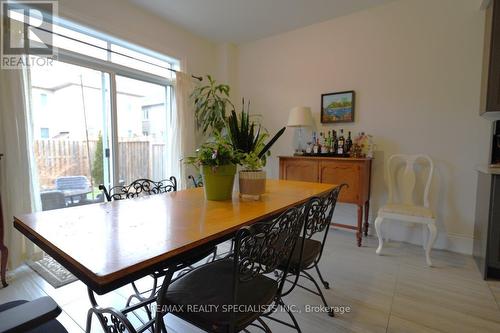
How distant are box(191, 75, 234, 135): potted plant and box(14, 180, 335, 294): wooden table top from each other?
234 cm

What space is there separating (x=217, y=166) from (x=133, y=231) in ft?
2.01

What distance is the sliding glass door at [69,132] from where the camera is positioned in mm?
2504

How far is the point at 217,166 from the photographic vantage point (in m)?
1.49

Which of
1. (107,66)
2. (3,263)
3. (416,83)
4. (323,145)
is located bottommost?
(3,263)

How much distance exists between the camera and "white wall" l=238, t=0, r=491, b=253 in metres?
2.61

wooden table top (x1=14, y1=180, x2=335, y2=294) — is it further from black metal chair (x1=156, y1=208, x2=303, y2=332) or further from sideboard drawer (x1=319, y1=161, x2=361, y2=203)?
sideboard drawer (x1=319, y1=161, x2=361, y2=203)

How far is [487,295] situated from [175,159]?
11.3 feet

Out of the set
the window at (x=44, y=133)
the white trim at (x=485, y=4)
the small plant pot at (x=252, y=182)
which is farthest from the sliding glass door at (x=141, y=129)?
the white trim at (x=485, y=4)

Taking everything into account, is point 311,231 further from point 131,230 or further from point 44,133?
point 44,133

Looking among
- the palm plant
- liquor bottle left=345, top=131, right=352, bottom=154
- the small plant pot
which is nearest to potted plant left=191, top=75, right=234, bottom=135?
liquor bottle left=345, top=131, right=352, bottom=154

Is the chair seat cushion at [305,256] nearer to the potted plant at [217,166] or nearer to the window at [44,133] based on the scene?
the potted plant at [217,166]

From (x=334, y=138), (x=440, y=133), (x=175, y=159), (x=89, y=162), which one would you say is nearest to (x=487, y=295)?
(x=440, y=133)

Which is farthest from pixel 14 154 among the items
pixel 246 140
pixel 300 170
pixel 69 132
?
pixel 300 170

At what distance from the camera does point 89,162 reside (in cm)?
289
